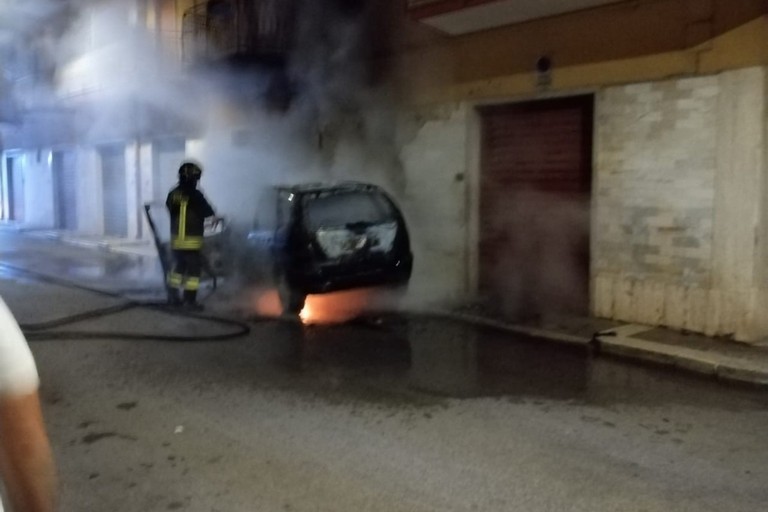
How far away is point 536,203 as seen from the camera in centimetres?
1000

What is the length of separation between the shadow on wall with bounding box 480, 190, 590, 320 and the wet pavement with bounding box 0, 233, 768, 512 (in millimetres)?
1517

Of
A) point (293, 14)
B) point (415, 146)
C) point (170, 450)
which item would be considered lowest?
point (170, 450)

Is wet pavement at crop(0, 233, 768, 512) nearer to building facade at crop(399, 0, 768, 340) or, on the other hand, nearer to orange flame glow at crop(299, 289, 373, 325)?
orange flame glow at crop(299, 289, 373, 325)

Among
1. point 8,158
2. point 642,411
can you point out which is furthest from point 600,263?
point 8,158

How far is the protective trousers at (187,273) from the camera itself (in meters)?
9.60

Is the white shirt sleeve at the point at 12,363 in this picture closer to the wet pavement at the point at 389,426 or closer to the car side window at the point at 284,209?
the wet pavement at the point at 389,426

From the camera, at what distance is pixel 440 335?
27.4 ft

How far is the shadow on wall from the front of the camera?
9.45 metres

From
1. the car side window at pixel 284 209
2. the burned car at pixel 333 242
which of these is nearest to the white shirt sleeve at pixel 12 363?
the burned car at pixel 333 242

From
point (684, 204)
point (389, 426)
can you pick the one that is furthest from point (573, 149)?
point (389, 426)

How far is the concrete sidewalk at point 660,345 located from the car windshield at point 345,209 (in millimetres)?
1660

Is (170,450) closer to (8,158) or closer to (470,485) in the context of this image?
(470,485)

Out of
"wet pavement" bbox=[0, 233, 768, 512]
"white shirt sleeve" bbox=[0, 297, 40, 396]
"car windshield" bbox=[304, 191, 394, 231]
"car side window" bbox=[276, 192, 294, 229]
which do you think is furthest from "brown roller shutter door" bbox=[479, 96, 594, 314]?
"white shirt sleeve" bbox=[0, 297, 40, 396]

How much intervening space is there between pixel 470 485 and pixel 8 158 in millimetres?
26856
